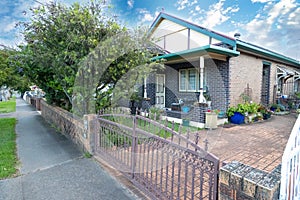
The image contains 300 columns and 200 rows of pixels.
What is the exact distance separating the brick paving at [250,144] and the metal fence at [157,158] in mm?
1261

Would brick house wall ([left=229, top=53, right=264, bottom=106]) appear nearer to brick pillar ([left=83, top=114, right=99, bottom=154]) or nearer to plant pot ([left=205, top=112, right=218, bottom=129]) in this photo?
plant pot ([left=205, top=112, right=218, bottom=129])

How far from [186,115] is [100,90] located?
Answer: 12.7ft

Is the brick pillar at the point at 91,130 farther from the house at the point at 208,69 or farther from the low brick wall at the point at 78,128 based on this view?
the house at the point at 208,69

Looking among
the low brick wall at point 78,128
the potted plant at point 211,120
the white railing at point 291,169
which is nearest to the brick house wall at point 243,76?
the potted plant at point 211,120

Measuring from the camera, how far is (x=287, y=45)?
12531 millimetres

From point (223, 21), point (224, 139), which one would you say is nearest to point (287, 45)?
point (223, 21)

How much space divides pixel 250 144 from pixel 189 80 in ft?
15.2

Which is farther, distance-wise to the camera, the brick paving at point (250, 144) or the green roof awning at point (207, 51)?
the green roof awning at point (207, 51)

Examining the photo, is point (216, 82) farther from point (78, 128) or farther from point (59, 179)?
point (59, 179)

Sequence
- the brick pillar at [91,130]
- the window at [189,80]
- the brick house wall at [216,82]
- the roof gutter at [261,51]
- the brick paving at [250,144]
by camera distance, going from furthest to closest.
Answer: the window at [189,80], the roof gutter at [261,51], the brick house wall at [216,82], the brick pillar at [91,130], the brick paving at [250,144]

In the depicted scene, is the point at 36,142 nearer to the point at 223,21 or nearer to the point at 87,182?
the point at 87,182

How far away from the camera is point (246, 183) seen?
4.76ft

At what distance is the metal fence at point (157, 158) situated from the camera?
1.84m

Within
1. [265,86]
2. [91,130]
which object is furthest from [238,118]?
[91,130]
